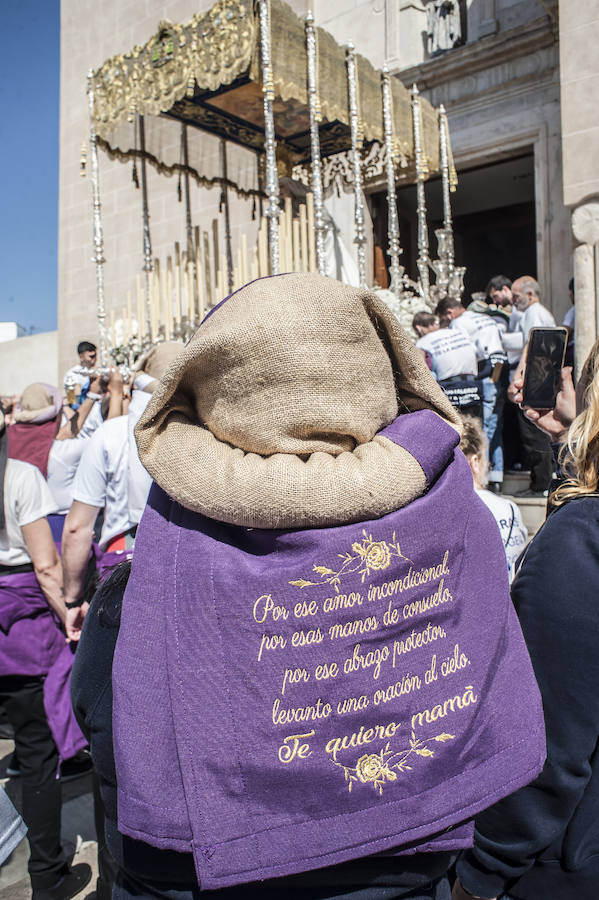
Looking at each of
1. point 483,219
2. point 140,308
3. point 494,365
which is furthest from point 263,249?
point 483,219

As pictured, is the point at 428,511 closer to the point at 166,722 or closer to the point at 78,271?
the point at 166,722

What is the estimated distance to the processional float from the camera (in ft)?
22.8

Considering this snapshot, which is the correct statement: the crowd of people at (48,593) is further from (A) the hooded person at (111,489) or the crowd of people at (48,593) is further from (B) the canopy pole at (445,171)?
(B) the canopy pole at (445,171)

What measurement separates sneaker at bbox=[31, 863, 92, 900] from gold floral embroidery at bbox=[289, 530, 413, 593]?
8.08 ft

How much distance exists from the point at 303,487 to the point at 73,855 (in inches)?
110

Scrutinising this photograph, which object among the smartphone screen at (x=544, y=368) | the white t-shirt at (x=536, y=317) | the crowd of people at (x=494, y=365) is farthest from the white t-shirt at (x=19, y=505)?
the white t-shirt at (x=536, y=317)

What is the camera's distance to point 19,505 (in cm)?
263

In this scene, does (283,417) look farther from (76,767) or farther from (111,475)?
(76,767)

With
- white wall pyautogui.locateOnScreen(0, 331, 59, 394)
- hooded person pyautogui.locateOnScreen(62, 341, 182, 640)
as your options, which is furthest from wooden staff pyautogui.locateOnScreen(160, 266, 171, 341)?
white wall pyautogui.locateOnScreen(0, 331, 59, 394)

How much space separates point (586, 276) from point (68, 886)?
621 cm

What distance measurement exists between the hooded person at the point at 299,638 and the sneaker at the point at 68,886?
78.6 inches

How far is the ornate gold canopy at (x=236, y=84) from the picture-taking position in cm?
687

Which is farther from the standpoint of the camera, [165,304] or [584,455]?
[165,304]

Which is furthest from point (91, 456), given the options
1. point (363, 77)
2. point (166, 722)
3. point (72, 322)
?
point (72, 322)
